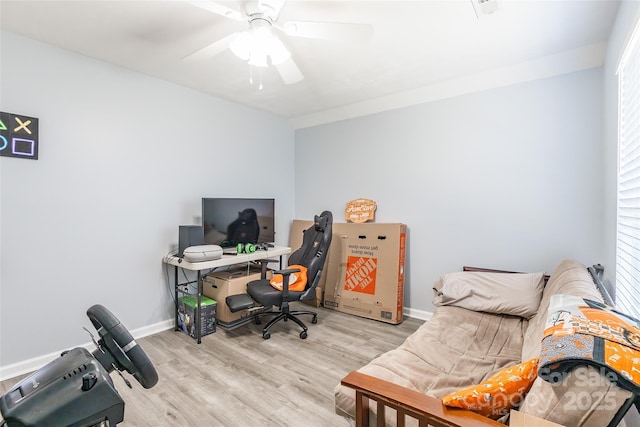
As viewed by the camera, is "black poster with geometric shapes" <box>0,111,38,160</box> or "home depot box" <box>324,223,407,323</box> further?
"home depot box" <box>324,223,407,323</box>

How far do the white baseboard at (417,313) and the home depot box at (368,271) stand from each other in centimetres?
21

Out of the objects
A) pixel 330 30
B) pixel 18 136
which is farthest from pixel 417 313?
pixel 18 136

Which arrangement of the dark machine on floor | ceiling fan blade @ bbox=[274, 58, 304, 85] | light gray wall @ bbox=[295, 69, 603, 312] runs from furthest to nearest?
light gray wall @ bbox=[295, 69, 603, 312], ceiling fan blade @ bbox=[274, 58, 304, 85], the dark machine on floor

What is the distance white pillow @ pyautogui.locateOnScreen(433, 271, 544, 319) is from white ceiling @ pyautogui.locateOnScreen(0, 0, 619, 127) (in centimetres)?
181

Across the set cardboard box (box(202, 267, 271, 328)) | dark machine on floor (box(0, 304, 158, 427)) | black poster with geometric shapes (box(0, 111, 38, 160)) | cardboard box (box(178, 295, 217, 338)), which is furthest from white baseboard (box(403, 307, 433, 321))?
black poster with geometric shapes (box(0, 111, 38, 160))

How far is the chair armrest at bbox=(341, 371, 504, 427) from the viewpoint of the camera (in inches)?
38.0

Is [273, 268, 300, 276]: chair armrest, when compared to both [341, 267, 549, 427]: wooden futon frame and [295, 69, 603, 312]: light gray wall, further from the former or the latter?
[341, 267, 549, 427]: wooden futon frame

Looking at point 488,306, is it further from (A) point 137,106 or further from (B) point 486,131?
(A) point 137,106

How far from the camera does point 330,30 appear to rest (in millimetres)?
1746

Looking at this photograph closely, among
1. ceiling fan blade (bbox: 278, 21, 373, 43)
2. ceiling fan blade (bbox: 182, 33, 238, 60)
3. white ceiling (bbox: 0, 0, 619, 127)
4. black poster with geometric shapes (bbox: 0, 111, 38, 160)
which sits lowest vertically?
black poster with geometric shapes (bbox: 0, 111, 38, 160)

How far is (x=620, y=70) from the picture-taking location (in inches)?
73.1

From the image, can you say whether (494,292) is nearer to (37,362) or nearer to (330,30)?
(330,30)

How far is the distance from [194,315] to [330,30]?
2.64 m

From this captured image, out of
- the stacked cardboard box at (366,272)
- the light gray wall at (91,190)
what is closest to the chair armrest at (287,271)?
the stacked cardboard box at (366,272)
